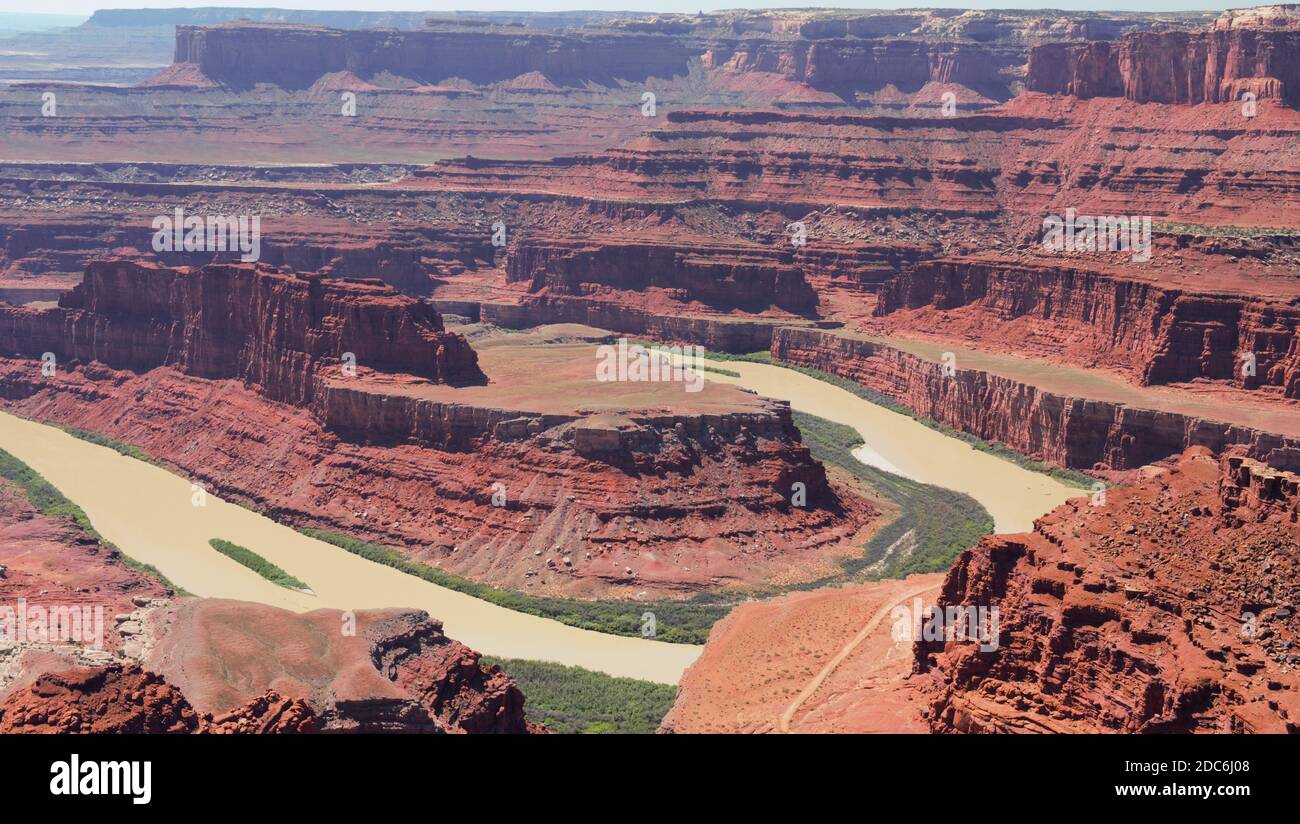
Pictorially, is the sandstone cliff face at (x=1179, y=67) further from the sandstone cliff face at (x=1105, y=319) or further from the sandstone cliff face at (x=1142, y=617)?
the sandstone cliff face at (x=1142, y=617)

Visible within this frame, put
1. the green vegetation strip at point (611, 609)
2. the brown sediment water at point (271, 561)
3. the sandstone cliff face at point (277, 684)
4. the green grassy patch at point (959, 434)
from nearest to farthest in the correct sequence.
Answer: the sandstone cliff face at point (277, 684), the brown sediment water at point (271, 561), the green vegetation strip at point (611, 609), the green grassy patch at point (959, 434)

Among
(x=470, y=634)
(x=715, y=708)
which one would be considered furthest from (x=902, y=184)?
(x=715, y=708)

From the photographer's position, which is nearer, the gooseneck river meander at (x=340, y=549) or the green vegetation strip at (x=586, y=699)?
the green vegetation strip at (x=586, y=699)

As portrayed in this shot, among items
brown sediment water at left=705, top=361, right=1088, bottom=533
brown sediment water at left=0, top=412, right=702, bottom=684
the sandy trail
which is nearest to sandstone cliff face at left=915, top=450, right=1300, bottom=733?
the sandy trail

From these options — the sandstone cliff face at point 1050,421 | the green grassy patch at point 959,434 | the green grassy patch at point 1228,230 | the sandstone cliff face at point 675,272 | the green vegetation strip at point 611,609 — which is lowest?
the green vegetation strip at point 611,609

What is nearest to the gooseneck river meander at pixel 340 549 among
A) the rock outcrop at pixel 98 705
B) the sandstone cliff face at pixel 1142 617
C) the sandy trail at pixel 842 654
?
the sandy trail at pixel 842 654

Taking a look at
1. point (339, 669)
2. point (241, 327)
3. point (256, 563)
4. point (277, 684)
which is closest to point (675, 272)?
point (241, 327)
